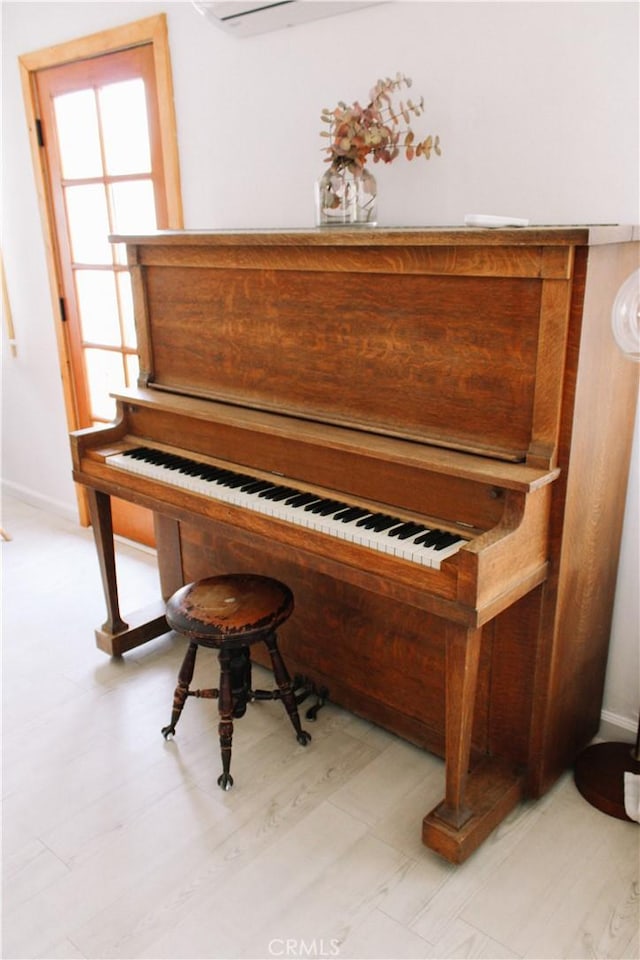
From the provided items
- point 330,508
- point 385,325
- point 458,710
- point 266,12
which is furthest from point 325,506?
point 266,12

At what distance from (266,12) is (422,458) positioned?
1540 mm

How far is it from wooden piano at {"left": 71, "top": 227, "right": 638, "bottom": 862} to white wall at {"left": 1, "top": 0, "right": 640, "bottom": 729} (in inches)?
10.5

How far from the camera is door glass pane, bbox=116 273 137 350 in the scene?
339 cm

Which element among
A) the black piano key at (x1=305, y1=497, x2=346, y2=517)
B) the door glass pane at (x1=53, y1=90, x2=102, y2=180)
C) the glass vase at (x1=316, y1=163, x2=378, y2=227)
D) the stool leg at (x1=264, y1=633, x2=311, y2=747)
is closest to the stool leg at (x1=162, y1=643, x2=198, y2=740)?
the stool leg at (x1=264, y1=633, x2=311, y2=747)

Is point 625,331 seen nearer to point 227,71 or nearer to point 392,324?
point 392,324

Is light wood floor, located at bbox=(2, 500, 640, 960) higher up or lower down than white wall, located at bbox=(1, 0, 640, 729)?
lower down

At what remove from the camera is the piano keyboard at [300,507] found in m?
1.72

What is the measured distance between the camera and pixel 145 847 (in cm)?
191

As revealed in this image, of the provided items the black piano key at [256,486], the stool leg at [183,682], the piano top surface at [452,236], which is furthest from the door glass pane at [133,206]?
the stool leg at [183,682]

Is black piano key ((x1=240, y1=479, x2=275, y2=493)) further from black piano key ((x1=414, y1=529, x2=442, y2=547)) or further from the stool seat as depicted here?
black piano key ((x1=414, y1=529, x2=442, y2=547))

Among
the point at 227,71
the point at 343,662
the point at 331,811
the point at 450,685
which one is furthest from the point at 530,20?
the point at 331,811

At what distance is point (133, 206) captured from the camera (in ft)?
10.6

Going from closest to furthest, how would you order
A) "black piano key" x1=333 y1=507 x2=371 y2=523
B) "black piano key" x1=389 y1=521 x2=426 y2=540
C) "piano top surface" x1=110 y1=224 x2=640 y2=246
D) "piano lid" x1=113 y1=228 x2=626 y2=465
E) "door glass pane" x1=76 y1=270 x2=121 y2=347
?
"piano top surface" x1=110 y1=224 x2=640 y2=246, "piano lid" x1=113 y1=228 x2=626 y2=465, "black piano key" x1=389 y1=521 x2=426 y2=540, "black piano key" x1=333 y1=507 x2=371 y2=523, "door glass pane" x1=76 y1=270 x2=121 y2=347

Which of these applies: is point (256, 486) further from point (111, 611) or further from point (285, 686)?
point (111, 611)
